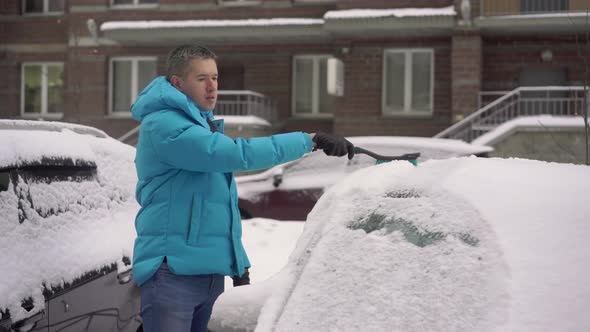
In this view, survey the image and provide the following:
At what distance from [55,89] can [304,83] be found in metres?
7.58

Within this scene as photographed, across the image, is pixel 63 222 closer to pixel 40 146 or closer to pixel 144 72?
pixel 40 146

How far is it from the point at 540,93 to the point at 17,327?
16.9 meters

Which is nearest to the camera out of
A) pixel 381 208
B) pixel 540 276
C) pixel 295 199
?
pixel 540 276

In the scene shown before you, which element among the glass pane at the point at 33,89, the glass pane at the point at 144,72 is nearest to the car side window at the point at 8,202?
the glass pane at the point at 144,72

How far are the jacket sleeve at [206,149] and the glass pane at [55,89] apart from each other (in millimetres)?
20354

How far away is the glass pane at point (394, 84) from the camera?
18.9 meters

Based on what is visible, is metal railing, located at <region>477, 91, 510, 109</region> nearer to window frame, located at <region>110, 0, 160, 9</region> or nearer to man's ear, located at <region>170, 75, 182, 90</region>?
window frame, located at <region>110, 0, 160, 9</region>

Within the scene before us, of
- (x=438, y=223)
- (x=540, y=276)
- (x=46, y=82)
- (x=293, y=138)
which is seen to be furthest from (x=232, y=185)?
(x=46, y=82)

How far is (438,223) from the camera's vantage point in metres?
2.44

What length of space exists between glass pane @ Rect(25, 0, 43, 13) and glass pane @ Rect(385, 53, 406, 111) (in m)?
10.9

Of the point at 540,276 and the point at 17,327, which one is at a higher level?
the point at 540,276

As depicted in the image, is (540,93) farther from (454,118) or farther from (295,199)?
(295,199)

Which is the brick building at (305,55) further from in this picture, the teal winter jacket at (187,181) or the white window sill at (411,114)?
the teal winter jacket at (187,181)

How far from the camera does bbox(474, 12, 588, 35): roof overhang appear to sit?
53.3ft
